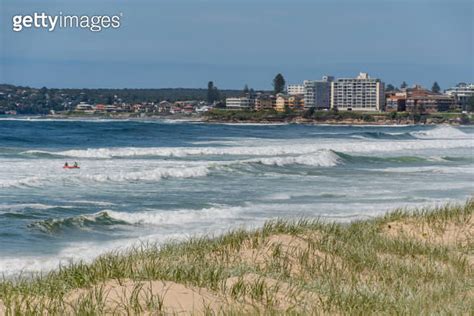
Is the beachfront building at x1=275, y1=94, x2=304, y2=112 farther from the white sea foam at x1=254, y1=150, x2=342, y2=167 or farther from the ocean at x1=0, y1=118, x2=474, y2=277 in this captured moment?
the ocean at x1=0, y1=118, x2=474, y2=277

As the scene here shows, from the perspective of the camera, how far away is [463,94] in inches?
6875

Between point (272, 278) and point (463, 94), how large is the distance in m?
172

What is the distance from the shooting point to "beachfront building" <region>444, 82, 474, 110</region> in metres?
155

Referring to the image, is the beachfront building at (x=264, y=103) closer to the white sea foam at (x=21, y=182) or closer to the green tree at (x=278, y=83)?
the green tree at (x=278, y=83)

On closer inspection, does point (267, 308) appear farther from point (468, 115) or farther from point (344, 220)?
point (468, 115)

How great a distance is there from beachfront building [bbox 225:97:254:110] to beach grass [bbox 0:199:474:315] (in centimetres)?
14606

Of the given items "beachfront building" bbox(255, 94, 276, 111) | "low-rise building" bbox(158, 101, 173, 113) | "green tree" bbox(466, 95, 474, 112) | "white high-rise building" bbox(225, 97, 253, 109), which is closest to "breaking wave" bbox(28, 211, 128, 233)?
"beachfront building" bbox(255, 94, 276, 111)

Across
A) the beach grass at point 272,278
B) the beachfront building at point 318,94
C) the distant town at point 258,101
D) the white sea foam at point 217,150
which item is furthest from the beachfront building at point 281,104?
the beach grass at point 272,278

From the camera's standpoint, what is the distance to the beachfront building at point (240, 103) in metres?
160

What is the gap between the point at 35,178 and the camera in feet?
84.3

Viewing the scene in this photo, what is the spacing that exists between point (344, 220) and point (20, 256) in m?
6.54

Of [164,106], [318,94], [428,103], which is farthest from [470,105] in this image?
[164,106]

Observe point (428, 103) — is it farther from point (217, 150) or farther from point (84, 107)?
point (217, 150)

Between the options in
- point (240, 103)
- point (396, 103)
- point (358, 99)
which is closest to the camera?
point (396, 103)
